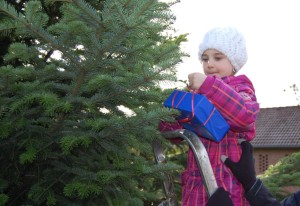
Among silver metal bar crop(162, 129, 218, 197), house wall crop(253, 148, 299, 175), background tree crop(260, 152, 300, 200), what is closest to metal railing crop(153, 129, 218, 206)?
silver metal bar crop(162, 129, 218, 197)

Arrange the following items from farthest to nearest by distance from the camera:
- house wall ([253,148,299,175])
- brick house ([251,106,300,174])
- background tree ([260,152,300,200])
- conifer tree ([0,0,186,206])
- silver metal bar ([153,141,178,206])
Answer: house wall ([253,148,299,175]) → brick house ([251,106,300,174]) → background tree ([260,152,300,200]) → silver metal bar ([153,141,178,206]) → conifer tree ([0,0,186,206])

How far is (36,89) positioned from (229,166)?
0.91 metres

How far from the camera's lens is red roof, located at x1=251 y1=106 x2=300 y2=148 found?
1174 inches

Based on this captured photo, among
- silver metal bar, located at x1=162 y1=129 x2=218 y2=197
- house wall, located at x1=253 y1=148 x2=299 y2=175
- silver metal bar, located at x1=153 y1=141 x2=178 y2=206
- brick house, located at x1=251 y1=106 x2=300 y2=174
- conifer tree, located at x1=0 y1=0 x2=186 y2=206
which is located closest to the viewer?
conifer tree, located at x1=0 y1=0 x2=186 y2=206

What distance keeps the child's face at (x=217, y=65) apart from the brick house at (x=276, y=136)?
88.9 ft

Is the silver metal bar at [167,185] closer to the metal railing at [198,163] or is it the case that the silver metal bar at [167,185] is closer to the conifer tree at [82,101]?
the metal railing at [198,163]

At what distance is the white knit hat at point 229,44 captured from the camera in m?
2.47

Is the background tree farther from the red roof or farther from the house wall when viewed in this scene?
the house wall

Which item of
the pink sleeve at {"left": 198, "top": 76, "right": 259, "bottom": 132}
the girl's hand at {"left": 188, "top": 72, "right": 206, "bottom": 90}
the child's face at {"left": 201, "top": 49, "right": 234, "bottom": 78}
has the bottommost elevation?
the pink sleeve at {"left": 198, "top": 76, "right": 259, "bottom": 132}

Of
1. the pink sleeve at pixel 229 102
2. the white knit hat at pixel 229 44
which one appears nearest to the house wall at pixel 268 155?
the white knit hat at pixel 229 44

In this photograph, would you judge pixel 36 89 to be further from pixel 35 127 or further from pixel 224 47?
pixel 224 47

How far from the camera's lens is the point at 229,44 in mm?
2479

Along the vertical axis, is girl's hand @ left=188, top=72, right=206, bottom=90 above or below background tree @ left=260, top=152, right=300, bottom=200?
above

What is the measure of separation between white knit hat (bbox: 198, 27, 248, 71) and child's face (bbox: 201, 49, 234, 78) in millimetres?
23
